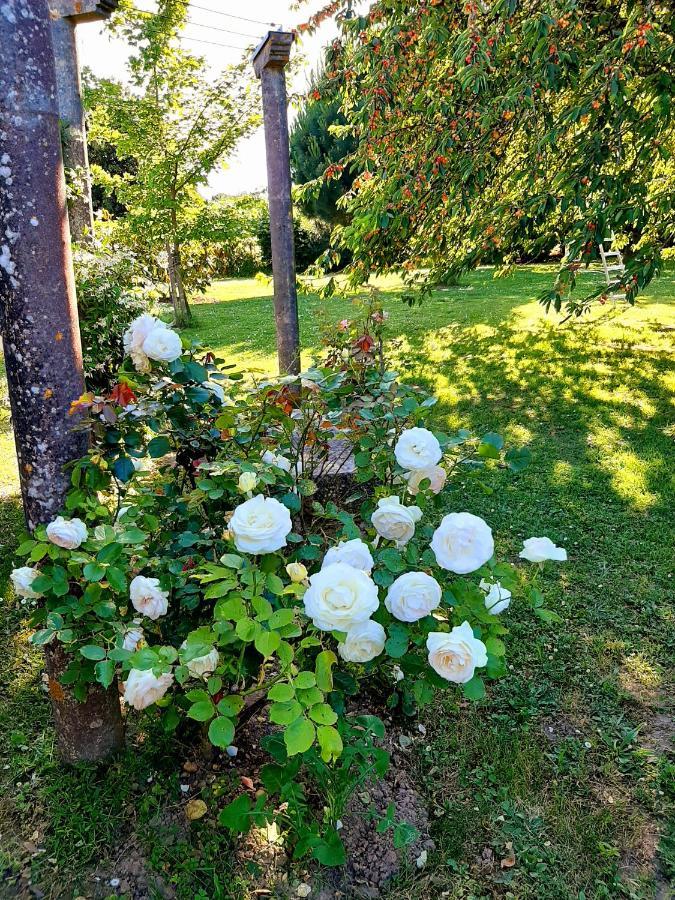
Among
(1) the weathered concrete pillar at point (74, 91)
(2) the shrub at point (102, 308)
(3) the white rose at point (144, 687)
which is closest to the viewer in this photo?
(3) the white rose at point (144, 687)

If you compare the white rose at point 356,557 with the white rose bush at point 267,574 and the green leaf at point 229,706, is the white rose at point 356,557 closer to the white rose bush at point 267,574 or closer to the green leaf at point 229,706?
the white rose bush at point 267,574

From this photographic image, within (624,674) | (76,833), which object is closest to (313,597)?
(76,833)

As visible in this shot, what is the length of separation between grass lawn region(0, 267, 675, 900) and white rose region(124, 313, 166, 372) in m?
0.98

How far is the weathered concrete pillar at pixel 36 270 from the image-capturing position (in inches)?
55.7

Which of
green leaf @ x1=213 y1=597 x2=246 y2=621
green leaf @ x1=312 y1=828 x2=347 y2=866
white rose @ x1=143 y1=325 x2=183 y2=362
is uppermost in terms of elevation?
white rose @ x1=143 y1=325 x2=183 y2=362

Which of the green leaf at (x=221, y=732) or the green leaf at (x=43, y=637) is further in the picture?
the green leaf at (x=43, y=637)

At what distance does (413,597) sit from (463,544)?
16 centimetres

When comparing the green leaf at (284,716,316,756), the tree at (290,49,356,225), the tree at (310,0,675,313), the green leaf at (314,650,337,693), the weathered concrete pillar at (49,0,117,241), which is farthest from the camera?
the tree at (290,49,356,225)

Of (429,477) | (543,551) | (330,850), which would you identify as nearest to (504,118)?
(429,477)

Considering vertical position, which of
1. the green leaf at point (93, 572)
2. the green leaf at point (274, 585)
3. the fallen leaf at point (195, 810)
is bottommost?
the fallen leaf at point (195, 810)

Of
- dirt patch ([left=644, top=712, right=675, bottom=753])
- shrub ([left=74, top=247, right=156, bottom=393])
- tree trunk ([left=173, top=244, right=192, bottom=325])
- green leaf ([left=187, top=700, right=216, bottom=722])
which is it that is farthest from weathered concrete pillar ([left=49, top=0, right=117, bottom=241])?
tree trunk ([left=173, top=244, right=192, bottom=325])

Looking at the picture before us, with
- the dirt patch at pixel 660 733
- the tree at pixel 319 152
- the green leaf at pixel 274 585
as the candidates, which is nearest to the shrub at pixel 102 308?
the green leaf at pixel 274 585

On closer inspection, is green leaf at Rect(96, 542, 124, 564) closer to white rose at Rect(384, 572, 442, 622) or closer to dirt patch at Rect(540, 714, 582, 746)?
white rose at Rect(384, 572, 442, 622)

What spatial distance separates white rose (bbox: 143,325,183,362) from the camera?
157 centimetres
